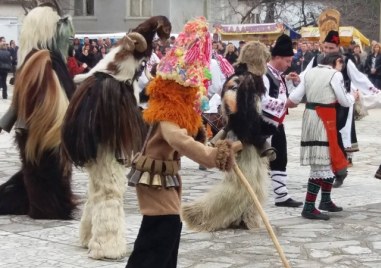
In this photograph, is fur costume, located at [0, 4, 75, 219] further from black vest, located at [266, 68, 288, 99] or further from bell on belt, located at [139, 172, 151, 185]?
bell on belt, located at [139, 172, 151, 185]

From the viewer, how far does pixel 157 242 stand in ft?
17.6

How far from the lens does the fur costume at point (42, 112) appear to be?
816 cm

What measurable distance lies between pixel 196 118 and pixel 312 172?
3.47 meters

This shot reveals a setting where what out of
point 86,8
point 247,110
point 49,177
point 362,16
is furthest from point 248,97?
point 362,16

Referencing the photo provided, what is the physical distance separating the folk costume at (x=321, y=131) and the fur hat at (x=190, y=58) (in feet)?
9.77

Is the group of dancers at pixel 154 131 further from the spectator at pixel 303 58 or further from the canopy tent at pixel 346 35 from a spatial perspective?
the canopy tent at pixel 346 35

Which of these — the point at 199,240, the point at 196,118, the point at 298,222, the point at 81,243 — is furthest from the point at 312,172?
the point at 196,118

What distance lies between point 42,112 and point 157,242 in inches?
123

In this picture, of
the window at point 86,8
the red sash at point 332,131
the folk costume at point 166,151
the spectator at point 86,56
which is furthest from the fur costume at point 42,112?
the window at point 86,8

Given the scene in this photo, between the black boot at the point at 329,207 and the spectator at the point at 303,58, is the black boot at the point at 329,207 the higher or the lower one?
the higher one

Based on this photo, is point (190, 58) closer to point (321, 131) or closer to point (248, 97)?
point (248, 97)

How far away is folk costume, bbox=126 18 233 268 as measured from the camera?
537 centimetres

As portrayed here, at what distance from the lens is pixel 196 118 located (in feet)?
18.1

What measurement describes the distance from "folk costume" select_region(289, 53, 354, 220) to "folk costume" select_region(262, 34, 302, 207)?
0.93 ft
